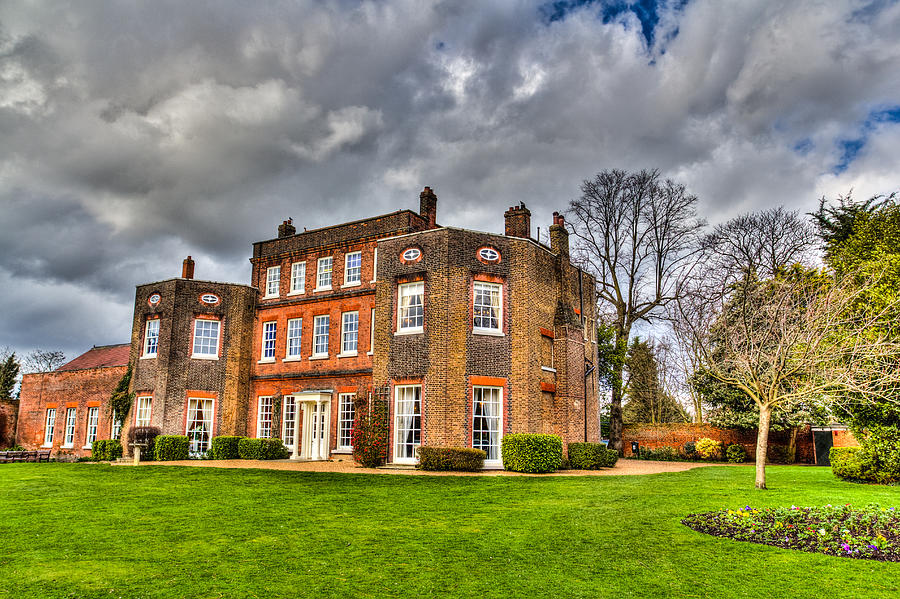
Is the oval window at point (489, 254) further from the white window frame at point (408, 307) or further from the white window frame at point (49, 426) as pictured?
the white window frame at point (49, 426)

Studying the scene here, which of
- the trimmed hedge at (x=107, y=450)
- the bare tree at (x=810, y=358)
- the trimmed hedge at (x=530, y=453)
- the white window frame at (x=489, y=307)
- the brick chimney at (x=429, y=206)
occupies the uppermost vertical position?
the brick chimney at (x=429, y=206)

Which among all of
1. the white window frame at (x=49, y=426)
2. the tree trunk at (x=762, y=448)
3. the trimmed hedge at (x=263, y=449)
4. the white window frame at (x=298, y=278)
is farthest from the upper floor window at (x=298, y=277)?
the tree trunk at (x=762, y=448)

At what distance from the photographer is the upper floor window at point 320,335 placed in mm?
27109

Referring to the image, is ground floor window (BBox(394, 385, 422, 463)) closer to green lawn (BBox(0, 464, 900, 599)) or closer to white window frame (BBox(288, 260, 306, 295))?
green lawn (BBox(0, 464, 900, 599))

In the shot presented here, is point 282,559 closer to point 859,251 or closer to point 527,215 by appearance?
point 527,215

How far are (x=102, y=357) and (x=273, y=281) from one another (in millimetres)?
14599

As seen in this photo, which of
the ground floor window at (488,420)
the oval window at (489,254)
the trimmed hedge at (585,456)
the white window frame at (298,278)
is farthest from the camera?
the white window frame at (298,278)

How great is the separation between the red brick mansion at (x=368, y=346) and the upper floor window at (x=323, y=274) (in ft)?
0.22

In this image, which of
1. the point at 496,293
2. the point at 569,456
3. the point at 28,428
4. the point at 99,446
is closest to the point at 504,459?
the point at 569,456

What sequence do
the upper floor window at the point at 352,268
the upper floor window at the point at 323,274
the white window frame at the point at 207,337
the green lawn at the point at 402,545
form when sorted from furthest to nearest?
the white window frame at the point at 207,337, the upper floor window at the point at 323,274, the upper floor window at the point at 352,268, the green lawn at the point at 402,545

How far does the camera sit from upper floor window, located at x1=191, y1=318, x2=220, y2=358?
2834cm

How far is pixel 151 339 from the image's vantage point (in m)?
28.8

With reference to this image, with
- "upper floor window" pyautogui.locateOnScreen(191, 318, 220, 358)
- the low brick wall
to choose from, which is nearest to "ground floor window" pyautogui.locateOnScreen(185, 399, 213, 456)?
"upper floor window" pyautogui.locateOnScreen(191, 318, 220, 358)

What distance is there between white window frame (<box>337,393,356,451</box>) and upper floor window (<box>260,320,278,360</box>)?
5.16 meters
